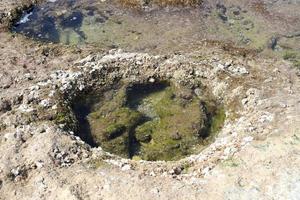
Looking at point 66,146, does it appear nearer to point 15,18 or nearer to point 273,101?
point 273,101

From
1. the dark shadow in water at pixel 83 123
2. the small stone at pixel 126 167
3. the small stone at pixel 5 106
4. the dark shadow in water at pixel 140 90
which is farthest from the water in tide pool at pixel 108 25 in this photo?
the small stone at pixel 126 167

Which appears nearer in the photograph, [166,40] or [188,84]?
[188,84]

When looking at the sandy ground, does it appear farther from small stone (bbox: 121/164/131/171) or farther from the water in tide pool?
the water in tide pool

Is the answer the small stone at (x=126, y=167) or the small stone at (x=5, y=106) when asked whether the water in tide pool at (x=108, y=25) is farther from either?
the small stone at (x=126, y=167)

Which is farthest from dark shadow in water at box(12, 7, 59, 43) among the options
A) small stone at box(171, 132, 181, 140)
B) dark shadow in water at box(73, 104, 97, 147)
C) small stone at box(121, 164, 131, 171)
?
small stone at box(121, 164, 131, 171)

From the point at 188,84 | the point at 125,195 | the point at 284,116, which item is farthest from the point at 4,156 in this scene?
the point at 284,116

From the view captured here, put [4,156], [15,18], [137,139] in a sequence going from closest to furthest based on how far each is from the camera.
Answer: [4,156]
[137,139]
[15,18]

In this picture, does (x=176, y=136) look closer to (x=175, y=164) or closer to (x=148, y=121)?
(x=148, y=121)

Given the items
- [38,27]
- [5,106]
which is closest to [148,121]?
[5,106]
